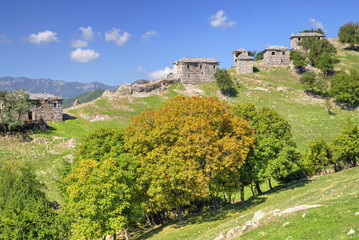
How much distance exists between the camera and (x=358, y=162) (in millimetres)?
56125

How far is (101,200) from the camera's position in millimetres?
30609

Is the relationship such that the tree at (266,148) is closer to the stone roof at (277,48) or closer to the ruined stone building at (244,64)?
the ruined stone building at (244,64)

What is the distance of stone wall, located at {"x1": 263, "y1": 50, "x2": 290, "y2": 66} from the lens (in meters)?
126

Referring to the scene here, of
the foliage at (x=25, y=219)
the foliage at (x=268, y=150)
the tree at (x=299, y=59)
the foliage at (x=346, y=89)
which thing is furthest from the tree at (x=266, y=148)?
the tree at (x=299, y=59)

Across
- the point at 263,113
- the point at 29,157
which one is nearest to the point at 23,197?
the point at 29,157

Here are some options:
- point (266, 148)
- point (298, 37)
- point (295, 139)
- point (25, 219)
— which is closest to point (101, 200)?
point (25, 219)

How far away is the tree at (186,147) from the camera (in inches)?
1248

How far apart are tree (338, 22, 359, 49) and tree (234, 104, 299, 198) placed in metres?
114

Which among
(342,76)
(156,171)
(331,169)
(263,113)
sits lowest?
(331,169)

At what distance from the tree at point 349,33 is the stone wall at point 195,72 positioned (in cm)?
6902

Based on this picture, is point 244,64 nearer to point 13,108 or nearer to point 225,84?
point 225,84

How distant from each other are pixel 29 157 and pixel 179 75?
68.1 meters

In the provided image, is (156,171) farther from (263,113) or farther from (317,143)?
(317,143)

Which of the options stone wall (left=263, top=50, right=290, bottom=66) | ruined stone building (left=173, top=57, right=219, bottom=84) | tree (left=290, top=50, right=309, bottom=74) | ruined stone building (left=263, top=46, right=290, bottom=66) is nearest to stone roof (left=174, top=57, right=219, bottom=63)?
ruined stone building (left=173, top=57, right=219, bottom=84)
